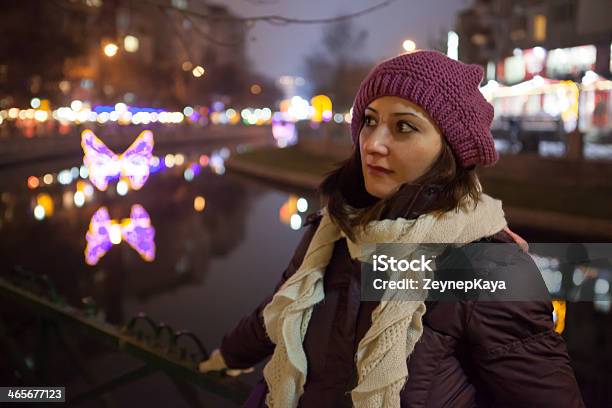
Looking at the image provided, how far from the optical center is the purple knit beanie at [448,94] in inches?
61.3

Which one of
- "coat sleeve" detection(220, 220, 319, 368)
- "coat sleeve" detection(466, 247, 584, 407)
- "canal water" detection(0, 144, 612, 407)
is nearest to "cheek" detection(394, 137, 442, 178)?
"coat sleeve" detection(466, 247, 584, 407)

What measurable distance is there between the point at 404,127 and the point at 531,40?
3426 centimetres

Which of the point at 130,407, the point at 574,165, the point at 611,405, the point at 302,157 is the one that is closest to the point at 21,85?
the point at 302,157

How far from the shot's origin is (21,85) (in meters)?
26.2

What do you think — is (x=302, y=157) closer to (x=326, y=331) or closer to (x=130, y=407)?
(x=130, y=407)

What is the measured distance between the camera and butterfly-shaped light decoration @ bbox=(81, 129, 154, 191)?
9.15 feet

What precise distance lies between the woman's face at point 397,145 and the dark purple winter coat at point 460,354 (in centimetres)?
10

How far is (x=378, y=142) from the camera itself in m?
1.62

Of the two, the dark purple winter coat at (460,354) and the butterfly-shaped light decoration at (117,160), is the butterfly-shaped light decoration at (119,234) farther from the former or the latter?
the dark purple winter coat at (460,354)

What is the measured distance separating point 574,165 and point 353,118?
48.8ft

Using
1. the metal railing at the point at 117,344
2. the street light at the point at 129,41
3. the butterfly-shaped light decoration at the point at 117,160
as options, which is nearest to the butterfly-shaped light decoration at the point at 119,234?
the street light at the point at 129,41

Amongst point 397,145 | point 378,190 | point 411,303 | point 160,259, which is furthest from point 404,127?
point 160,259

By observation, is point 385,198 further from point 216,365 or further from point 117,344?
point 117,344

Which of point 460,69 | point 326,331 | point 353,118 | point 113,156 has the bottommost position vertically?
point 326,331
